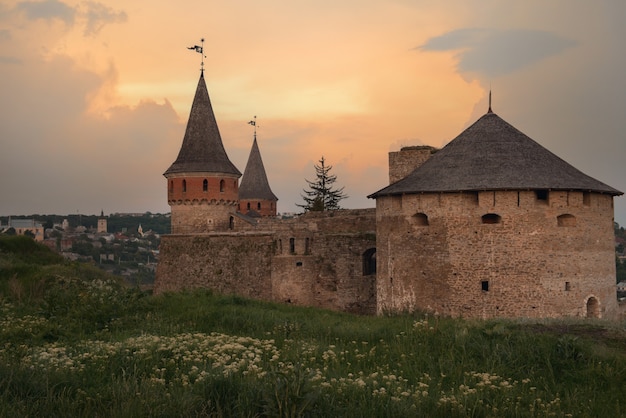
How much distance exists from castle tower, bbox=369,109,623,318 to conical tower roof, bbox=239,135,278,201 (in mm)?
24128

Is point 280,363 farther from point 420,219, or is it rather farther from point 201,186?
point 201,186

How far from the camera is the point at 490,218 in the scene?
1784cm

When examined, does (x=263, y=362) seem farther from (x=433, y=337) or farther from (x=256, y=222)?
(x=256, y=222)

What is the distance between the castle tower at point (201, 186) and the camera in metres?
28.9

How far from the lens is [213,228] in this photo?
2884cm

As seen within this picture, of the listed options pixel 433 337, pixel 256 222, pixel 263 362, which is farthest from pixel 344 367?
pixel 256 222

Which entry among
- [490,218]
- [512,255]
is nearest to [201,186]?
[490,218]

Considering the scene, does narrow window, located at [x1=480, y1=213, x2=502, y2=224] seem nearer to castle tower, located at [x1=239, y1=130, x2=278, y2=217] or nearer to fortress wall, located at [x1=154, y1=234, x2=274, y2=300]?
fortress wall, located at [x1=154, y1=234, x2=274, y2=300]

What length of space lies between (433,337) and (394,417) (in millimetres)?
4394

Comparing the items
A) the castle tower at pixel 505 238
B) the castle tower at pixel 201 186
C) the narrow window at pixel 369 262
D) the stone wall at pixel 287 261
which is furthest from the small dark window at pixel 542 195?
the castle tower at pixel 201 186

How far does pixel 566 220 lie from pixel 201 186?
16.3 meters

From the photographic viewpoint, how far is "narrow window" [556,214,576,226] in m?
17.8

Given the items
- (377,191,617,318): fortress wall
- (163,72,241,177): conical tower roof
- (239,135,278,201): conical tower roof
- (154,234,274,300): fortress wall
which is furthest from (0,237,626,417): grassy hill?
(239,135,278,201): conical tower roof

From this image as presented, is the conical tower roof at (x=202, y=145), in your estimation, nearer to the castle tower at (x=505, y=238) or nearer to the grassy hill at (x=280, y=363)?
the castle tower at (x=505, y=238)
